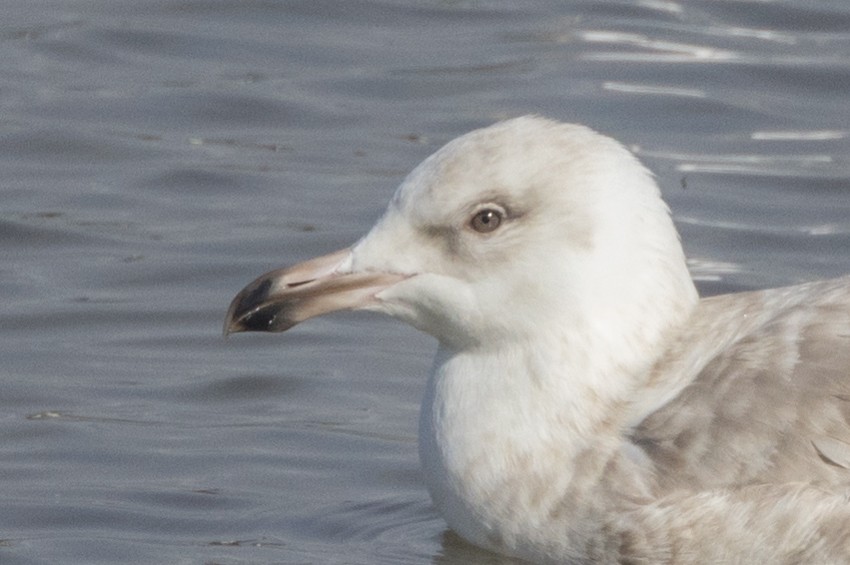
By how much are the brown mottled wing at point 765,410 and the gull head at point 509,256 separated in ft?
1.05

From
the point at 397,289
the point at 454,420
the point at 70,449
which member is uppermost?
the point at 397,289

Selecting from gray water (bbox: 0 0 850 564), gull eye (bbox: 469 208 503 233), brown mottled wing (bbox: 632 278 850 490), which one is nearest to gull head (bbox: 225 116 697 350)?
gull eye (bbox: 469 208 503 233)

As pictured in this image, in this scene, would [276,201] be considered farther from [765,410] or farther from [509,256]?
[765,410]

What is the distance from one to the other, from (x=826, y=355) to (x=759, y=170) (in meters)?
5.05

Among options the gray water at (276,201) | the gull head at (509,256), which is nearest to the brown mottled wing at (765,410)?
the gull head at (509,256)

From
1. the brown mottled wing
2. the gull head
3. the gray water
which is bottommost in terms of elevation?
the gray water

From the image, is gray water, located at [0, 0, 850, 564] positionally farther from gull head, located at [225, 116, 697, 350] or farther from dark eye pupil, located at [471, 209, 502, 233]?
dark eye pupil, located at [471, 209, 502, 233]

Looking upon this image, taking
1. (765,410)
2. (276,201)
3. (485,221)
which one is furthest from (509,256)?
(276,201)

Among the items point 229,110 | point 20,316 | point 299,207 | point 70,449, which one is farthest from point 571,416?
point 229,110

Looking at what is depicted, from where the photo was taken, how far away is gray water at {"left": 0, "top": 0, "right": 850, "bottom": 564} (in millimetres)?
7918

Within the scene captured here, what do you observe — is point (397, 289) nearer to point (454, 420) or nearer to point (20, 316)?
point (454, 420)

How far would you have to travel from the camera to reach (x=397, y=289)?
6.91 m

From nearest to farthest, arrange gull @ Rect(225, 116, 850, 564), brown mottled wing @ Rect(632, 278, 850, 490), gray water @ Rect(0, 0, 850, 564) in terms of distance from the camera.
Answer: brown mottled wing @ Rect(632, 278, 850, 490), gull @ Rect(225, 116, 850, 564), gray water @ Rect(0, 0, 850, 564)

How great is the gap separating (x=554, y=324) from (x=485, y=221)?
38cm
